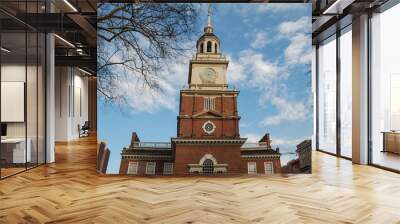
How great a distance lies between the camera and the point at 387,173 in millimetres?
7113

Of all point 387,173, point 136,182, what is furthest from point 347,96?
point 136,182

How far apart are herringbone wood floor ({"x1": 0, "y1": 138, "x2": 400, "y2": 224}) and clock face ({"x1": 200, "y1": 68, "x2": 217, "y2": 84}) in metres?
1.74

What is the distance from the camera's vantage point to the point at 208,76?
6.86 m

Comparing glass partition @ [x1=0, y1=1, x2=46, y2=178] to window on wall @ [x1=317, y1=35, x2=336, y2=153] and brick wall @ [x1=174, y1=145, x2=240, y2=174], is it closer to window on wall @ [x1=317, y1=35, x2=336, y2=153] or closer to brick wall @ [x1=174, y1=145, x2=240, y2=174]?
brick wall @ [x1=174, y1=145, x2=240, y2=174]

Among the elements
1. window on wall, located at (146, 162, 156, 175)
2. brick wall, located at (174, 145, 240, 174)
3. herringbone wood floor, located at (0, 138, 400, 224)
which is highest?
brick wall, located at (174, 145, 240, 174)

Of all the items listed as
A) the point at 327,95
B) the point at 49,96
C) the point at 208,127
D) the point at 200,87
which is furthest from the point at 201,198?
the point at 327,95

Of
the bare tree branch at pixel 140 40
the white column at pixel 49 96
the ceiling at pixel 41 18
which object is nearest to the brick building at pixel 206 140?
the bare tree branch at pixel 140 40

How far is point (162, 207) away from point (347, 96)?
656cm

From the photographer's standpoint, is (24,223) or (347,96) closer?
(24,223)

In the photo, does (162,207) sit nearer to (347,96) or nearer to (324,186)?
(324,186)

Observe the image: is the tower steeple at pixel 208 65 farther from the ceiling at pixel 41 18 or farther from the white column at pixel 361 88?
the white column at pixel 361 88

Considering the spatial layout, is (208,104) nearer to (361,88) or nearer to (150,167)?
(150,167)

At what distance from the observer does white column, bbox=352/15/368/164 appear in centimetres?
829

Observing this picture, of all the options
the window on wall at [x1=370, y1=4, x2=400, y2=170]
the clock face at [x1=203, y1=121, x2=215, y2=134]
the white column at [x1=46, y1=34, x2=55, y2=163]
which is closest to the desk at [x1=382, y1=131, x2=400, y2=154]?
the window on wall at [x1=370, y1=4, x2=400, y2=170]
